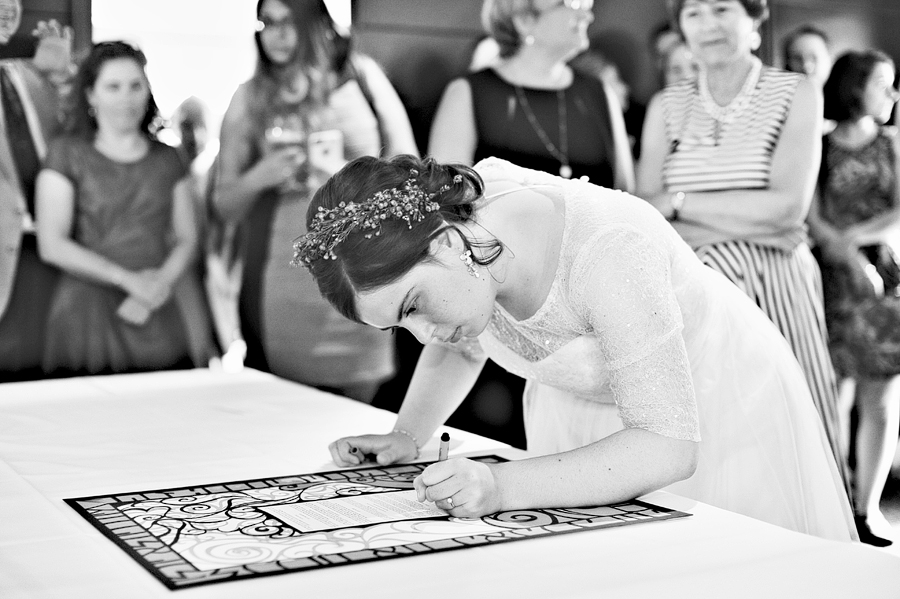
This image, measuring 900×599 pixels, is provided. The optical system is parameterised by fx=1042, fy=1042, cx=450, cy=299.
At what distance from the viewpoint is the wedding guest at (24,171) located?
9.85ft

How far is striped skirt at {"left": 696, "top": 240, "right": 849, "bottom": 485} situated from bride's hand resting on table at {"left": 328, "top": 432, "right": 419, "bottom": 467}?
1.58 meters

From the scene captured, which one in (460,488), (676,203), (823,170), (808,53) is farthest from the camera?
(808,53)

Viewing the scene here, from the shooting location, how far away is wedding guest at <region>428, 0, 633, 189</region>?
3.47 meters

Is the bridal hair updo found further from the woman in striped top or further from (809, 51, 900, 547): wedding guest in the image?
(809, 51, 900, 547): wedding guest

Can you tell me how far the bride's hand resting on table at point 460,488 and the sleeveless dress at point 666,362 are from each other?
0.71 ft

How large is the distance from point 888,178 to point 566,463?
9.05ft

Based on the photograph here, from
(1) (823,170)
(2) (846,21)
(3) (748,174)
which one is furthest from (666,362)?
(2) (846,21)

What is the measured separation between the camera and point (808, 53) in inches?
151

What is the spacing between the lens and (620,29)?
376 cm

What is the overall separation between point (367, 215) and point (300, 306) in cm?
220

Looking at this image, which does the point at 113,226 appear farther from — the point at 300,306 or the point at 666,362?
the point at 666,362

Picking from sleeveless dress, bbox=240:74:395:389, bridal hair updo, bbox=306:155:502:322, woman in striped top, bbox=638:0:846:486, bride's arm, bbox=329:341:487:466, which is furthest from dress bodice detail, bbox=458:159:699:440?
sleeveless dress, bbox=240:74:395:389

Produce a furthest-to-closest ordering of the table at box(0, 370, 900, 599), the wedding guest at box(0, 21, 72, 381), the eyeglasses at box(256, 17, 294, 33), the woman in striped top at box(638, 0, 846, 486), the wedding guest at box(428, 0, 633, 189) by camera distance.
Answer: the wedding guest at box(428, 0, 633, 189), the eyeglasses at box(256, 17, 294, 33), the wedding guest at box(0, 21, 72, 381), the woman in striped top at box(638, 0, 846, 486), the table at box(0, 370, 900, 599)

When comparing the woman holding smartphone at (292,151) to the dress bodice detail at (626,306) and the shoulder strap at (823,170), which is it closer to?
the shoulder strap at (823,170)
